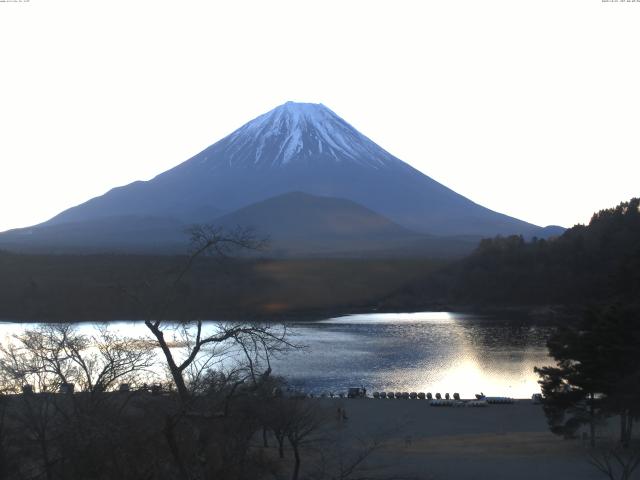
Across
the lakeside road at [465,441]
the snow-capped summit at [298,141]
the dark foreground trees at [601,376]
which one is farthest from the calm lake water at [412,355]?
the snow-capped summit at [298,141]

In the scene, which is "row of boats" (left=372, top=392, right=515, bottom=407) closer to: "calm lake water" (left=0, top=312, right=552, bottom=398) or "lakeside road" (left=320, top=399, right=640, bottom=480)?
"lakeside road" (left=320, top=399, right=640, bottom=480)

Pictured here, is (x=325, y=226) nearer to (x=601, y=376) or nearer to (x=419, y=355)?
(x=419, y=355)

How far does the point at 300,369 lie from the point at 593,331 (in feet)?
31.4

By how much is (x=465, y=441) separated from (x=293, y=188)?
8381 centimetres

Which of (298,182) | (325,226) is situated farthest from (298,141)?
(325,226)

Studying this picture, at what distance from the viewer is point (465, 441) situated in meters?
11.6

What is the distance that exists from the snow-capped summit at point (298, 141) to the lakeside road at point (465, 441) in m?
85.5

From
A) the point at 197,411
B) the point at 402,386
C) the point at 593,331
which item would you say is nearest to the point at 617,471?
the point at 593,331

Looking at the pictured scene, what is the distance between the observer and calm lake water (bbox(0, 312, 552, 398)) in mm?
17594

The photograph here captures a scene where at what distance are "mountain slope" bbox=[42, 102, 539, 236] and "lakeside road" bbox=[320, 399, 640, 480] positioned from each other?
2801 inches

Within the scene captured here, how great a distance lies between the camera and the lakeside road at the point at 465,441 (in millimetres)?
8836

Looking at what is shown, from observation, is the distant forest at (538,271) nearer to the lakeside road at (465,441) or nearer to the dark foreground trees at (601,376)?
the lakeside road at (465,441)

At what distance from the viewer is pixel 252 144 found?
341 feet

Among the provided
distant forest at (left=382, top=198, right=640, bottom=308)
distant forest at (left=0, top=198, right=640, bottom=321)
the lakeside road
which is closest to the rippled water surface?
distant forest at (left=0, top=198, right=640, bottom=321)
